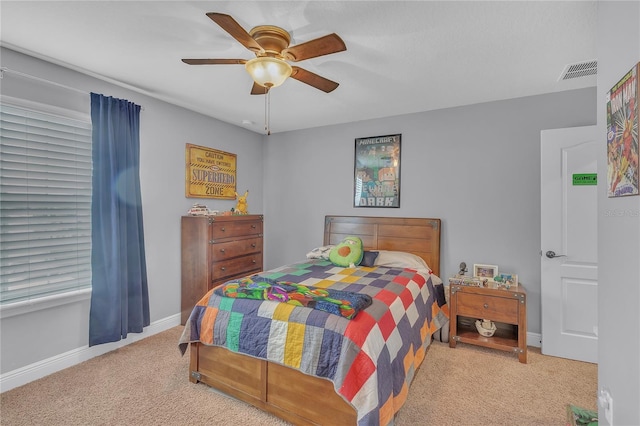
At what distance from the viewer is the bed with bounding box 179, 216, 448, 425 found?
1667mm

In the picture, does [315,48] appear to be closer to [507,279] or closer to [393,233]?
[393,233]

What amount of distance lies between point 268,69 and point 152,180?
2.18 meters

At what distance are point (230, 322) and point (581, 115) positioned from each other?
368 centimetres

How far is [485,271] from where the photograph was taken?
3209 millimetres

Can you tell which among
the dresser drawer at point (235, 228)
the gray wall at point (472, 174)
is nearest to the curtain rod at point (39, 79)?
the dresser drawer at point (235, 228)

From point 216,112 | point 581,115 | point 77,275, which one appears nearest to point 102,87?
point 216,112

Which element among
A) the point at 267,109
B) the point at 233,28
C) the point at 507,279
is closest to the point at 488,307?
the point at 507,279

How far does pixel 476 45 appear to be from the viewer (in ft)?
6.99

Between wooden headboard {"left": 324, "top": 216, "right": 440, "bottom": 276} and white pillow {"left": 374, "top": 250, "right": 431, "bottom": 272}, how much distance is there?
0.15m

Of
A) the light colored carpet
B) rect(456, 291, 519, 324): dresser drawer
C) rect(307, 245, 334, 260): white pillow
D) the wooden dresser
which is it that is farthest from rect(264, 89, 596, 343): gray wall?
the wooden dresser

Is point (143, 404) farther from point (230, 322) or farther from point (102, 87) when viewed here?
point (102, 87)

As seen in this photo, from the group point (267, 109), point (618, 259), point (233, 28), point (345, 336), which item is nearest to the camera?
point (618, 259)

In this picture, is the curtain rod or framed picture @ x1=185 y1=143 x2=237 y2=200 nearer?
the curtain rod

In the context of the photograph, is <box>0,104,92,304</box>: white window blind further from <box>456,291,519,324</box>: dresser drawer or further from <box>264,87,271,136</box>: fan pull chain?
<box>456,291,519,324</box>: dresser drawer
